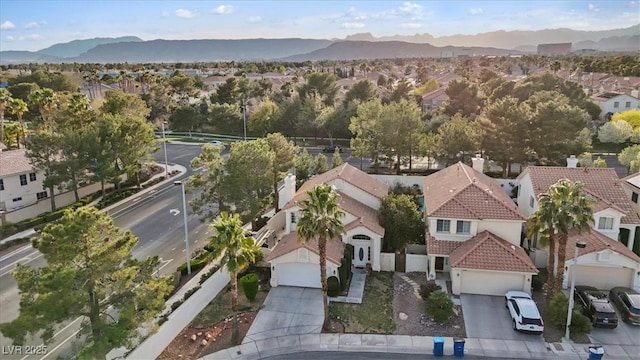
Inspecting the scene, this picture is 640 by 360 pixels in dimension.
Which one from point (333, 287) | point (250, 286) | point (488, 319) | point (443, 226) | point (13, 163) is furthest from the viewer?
point (13, 163)

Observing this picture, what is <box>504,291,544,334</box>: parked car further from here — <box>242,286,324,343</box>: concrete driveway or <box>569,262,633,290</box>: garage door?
<box>242,286,324,343</box>: concrete driveway

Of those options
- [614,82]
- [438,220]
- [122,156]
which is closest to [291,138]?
[122,156]

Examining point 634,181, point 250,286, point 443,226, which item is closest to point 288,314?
point 250,286

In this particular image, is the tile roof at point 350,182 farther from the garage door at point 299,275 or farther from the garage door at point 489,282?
the garage door at point 489,282

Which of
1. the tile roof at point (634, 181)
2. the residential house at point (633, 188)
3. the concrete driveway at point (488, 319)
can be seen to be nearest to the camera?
the concrete driveway at point (488, 319)

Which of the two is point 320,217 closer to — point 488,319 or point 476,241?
point 488,319

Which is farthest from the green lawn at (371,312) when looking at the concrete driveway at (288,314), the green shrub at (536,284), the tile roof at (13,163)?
the tile roof at (13,163)
